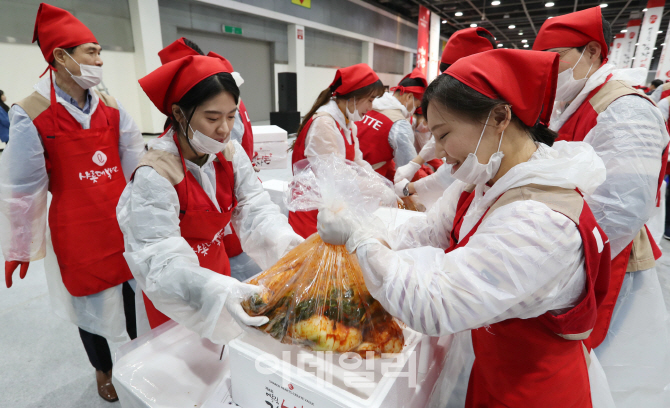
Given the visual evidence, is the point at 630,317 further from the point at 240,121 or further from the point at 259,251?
the point at 240,121

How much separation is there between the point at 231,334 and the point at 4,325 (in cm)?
219

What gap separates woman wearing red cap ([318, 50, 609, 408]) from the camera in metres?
0.70

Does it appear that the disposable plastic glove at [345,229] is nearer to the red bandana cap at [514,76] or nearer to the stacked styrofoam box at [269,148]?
the red bandana cap at [514,76]

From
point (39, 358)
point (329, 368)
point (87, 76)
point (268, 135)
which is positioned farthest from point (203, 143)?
point (268, 135)

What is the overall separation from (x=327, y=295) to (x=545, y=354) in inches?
19.7

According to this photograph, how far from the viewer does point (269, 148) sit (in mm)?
4512

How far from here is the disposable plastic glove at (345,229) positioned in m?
0.83

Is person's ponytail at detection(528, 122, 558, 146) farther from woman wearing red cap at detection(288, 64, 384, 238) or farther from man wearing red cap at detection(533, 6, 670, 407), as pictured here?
woman wearing red cap at detection(288, 64, 384, 238)

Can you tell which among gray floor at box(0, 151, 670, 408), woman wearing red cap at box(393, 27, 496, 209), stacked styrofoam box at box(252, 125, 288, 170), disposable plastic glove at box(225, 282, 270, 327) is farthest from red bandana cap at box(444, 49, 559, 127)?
stacked styrofoam box at box(252, 125, 288, 170)

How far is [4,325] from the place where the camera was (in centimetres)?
229

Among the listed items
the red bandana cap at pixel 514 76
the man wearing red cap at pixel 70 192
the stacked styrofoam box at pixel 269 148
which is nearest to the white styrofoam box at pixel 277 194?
the man wearing red cap at pixel 70 192

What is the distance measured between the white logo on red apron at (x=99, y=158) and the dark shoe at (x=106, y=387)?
103 cm

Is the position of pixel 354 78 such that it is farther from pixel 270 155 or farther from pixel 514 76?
pixel 270 155

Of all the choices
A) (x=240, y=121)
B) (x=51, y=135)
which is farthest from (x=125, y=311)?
(x=240, y=121)
